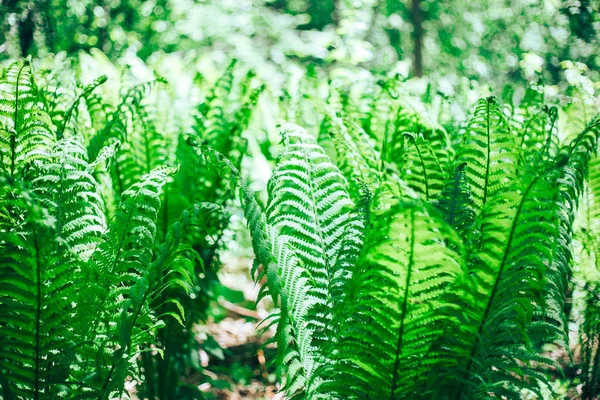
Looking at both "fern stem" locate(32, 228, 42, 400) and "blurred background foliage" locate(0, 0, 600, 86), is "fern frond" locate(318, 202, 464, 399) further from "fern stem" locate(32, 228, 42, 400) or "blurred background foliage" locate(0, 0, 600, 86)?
"blurred background foliage" locate(0, 0, 600, 86)

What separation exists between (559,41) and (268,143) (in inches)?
83.1

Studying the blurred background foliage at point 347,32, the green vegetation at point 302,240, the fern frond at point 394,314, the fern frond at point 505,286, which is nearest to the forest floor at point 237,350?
the green vegetation at point 302,240

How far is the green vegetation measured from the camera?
99 cm

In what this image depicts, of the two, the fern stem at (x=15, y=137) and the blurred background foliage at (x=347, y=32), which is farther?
the blurred background foliage at (x=347, y=32)

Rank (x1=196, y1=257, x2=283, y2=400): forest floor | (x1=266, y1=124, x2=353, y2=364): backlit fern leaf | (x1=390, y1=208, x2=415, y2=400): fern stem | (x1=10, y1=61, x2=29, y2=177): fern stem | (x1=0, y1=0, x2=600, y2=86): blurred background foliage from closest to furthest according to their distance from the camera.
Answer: (x1=390, y1=208, x2=415, y2=400): fern stem → (x1=10, y1=61, x2=29, y2=177): fern stem → (x1=266, y1=124, x2=353, y2=364): backlit fern leaf → (x1=196, y1=257, x2=283, y2=400): forest floor → (x1=0, y1=0, x2=600, y2=86): blurred background foliage

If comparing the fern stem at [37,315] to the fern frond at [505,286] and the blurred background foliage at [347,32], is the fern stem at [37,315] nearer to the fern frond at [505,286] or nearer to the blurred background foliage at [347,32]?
the fern frond at [505,286]

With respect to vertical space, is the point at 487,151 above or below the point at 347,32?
below

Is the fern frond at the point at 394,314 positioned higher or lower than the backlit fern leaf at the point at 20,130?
lower

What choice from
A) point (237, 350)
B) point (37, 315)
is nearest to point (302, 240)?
point (37, 315)

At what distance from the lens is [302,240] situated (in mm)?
1330

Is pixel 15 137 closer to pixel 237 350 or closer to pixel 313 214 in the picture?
pixel 313 214

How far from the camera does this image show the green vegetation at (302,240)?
0.99 metres

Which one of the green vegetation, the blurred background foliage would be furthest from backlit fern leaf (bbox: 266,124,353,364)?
the blurred background foliage

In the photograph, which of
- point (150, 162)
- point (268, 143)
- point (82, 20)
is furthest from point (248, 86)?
point (82, 20)
